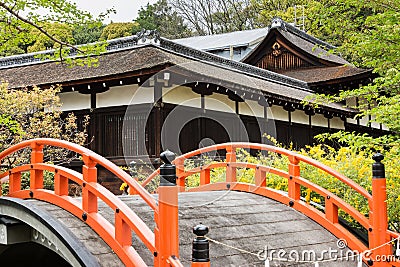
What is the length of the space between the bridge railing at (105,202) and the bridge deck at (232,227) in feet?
0.33

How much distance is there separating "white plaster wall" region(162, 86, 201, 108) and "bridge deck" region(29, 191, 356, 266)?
6.84 m

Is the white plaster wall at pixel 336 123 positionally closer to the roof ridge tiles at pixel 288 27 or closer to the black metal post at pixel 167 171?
the roof ridge tiles at pixel 288 27

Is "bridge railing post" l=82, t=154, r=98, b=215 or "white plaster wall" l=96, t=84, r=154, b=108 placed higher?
"white plaster wall" l=96, t=84, r=154, b=108

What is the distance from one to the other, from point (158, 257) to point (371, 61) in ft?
17.8

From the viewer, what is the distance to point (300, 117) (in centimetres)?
1956

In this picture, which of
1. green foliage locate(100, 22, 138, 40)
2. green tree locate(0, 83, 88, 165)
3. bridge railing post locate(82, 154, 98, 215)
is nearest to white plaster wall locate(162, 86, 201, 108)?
green tree locate(0, 83, 88, 165)

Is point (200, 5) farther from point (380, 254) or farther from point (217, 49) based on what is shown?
point (380, 254)

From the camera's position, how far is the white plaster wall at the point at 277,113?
17269 millimetres

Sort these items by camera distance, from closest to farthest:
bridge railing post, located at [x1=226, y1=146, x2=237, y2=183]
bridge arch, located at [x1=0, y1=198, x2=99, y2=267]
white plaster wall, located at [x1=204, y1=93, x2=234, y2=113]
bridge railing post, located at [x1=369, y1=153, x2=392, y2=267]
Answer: bridge arch, located at [x1=0, y1=198, x2=99, y2=267], bridge railing post, located at [x1=369, y1=153, x2=392, y2=267], bridge railing post, located at [x1=226, y1=146, x2=237, y2=183], white plaster wall, located at [x1=204, y1=93, x2=234, y2=113]

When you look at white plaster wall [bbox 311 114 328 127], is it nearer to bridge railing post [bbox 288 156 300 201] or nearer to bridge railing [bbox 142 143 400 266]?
bridge railing [bbox 142 143 400 266]

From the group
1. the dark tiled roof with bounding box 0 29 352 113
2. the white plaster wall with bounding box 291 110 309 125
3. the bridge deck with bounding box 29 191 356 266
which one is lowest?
the bridge deck with bounding box 29 191 356 266

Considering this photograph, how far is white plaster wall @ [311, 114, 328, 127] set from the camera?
806 inches

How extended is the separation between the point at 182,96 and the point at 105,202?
9784mm

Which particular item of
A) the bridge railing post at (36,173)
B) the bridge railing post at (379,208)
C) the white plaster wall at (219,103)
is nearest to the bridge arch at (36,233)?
the bridge railing post at (36,173)
